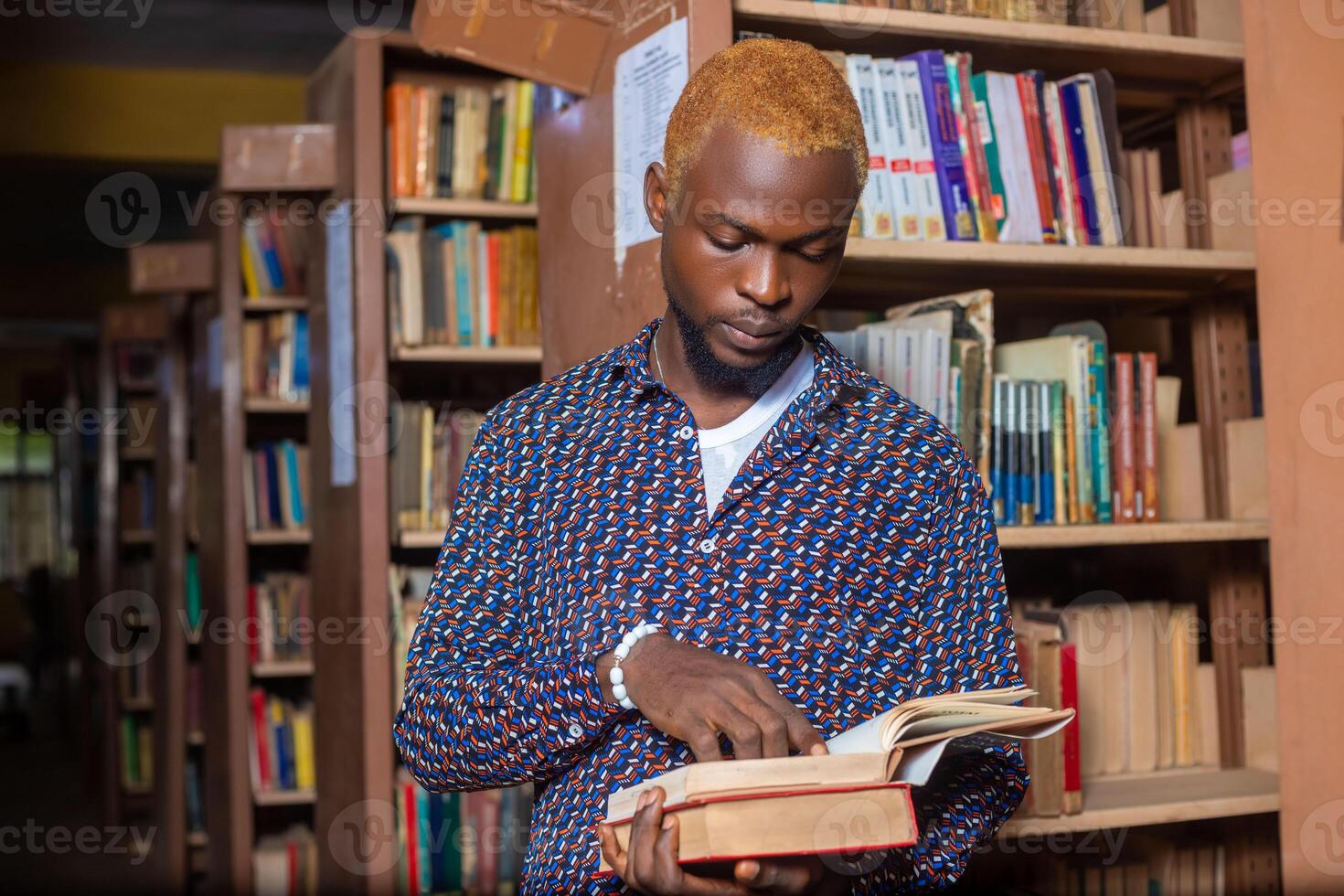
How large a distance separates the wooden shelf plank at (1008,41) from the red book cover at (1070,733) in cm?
92

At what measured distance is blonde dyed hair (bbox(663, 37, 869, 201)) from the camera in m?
1.13

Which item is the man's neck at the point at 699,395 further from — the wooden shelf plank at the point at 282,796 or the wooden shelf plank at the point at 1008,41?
the wooden shelf plank at the point at 282,796

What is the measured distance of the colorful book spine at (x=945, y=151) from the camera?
6.20ft

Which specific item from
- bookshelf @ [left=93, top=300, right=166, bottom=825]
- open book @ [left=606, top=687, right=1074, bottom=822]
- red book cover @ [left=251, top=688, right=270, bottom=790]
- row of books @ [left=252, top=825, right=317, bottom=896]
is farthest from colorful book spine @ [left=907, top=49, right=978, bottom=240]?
bookshelf @ [left=93, top=300, right=166, bottom=825]

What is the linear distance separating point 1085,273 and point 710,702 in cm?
Answer: 135

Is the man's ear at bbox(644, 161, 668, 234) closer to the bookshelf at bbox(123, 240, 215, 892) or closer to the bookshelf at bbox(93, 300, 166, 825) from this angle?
the bookshelf at bbox(123, 240, 215, 892)

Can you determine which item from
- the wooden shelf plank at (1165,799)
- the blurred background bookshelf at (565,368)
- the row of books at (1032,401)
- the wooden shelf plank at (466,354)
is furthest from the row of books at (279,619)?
the wooden shelf plank at (1165,799)

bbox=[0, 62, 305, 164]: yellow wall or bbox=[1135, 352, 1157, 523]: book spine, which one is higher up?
bbox=[0, 62, 305, 164]: yellow wall

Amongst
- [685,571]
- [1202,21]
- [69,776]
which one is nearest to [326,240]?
[1202,21]

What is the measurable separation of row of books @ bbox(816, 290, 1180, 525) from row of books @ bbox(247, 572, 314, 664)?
260 cm

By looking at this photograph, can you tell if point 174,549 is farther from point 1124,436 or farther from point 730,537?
point 730,537

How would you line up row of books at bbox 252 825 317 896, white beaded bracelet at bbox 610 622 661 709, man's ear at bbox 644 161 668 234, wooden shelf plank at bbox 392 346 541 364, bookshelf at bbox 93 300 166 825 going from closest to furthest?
white beaded bracelet at bbox 610 622 661 709, man's ear at bbox 644 161 668 234, wooden shelf plank at bbox 392 346 541 364, row of books at bbox 252 825 317 896, bookshelf at bbox 93 300 166 825

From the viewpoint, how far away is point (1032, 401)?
1949 millimetres

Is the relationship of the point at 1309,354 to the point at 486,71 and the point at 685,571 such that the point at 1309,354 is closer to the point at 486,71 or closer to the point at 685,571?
the point at 685,571
